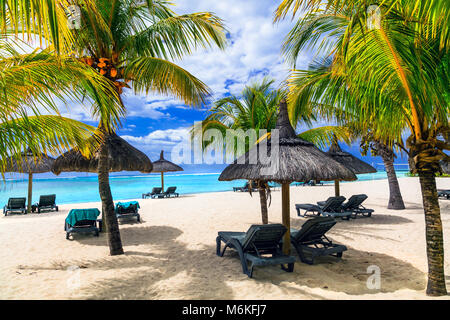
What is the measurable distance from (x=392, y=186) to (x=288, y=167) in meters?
9.06

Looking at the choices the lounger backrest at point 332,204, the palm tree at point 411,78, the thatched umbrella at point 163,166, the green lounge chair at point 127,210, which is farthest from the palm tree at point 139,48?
the thatched umbrella at point 163,166

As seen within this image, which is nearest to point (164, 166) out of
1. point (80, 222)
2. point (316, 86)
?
point (80, 222)

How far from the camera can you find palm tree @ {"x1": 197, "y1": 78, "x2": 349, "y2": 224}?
8.27 metres

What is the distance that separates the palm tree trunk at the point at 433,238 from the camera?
362 cm

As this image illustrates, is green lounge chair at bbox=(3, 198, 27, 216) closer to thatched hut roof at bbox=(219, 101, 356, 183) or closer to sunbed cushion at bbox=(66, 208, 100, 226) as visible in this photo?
sunbed cushion at bbox=(66, 208, 100, 226)

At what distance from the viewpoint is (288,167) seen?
4.70 meters

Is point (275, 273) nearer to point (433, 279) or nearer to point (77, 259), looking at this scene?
point (433, 279)

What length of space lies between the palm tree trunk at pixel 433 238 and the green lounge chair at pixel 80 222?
750cm

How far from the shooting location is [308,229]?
5113 millimetres

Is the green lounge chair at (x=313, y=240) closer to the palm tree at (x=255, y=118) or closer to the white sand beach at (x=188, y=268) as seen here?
the white sand beach at (x=188, y=268)

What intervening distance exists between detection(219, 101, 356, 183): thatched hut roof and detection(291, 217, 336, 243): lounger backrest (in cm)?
93

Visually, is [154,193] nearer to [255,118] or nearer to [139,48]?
[255,118]

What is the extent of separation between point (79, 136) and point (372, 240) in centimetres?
695
